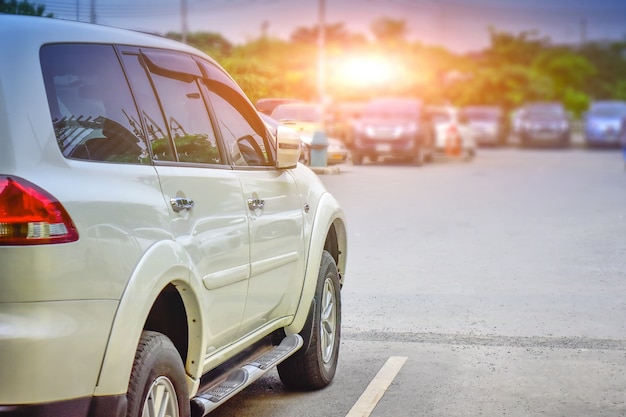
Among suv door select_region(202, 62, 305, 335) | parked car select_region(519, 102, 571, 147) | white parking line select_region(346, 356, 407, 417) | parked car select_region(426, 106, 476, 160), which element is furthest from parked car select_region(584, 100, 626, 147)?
suv door select_region(202, 62, 305, 335)

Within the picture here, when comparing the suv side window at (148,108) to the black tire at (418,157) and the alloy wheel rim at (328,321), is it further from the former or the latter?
the black tire at (418,157)

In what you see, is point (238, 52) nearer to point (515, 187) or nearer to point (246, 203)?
point (515, 187)

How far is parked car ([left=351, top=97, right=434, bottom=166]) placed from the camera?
108ft

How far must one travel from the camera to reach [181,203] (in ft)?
15.1

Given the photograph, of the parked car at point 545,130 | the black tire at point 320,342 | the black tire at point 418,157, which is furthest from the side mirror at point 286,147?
the parked car at point 545,130

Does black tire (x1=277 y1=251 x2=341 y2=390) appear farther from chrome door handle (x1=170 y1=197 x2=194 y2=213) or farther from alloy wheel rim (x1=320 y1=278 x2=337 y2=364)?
chrome door handle (x1=170 y1=197 x2=194 y2=213)

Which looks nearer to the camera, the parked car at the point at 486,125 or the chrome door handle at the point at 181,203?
the chrome door handle at the point at 181,203

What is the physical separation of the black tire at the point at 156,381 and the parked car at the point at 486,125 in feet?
156

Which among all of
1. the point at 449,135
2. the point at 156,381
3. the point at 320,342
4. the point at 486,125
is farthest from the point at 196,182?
the point at 486,125

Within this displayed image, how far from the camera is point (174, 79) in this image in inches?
204

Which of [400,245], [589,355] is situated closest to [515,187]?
[400,245]

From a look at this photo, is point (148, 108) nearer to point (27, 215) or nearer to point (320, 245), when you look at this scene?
point (27, 215)

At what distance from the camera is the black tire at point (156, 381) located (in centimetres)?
416

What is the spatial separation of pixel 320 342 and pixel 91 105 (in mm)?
2546
